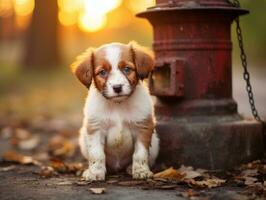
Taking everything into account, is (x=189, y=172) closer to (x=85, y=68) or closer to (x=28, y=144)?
(x=85, y=68)

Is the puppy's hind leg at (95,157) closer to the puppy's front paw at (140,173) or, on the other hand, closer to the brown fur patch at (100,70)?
the puppy's front paw at (140,173)

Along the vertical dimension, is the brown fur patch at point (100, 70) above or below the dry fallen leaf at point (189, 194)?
above

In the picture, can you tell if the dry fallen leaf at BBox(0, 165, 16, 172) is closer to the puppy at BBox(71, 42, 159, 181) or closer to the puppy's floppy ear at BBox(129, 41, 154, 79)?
the puppy at BBox(71, 42, 159, 181)

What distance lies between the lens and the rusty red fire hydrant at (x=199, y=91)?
6.00 metres

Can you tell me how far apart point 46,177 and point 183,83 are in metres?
1.70

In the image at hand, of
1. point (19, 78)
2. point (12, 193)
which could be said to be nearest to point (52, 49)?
point (19, 78)

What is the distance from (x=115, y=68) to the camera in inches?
201

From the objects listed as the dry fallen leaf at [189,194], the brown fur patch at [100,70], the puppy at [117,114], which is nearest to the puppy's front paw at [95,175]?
the puppy at [117,114]

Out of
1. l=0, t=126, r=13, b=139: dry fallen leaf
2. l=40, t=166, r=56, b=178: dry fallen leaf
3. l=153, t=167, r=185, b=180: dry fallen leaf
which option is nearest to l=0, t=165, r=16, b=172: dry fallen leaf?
l=40, t=166, r=56, b=178: dry fallen leaf

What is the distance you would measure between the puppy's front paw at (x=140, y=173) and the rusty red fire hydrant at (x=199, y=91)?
2.50 ft

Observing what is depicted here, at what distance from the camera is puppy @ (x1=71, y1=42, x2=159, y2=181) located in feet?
17.2

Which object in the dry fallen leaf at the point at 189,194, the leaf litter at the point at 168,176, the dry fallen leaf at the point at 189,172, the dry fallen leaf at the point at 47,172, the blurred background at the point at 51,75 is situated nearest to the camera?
the dry fallen leaf at the point at 189,194

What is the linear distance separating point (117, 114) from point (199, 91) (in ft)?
3.73

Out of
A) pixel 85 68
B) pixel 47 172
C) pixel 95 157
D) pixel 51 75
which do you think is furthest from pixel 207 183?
pixel 51 75
